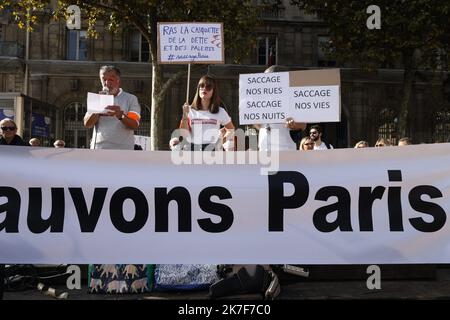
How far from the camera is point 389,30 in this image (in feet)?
62.4

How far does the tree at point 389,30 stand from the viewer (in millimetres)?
18562

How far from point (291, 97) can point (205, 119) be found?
0.85 m

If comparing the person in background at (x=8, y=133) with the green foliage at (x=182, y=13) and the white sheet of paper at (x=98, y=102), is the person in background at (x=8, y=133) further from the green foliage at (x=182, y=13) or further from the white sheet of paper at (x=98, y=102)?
the green foliage at (x=182, y=13)

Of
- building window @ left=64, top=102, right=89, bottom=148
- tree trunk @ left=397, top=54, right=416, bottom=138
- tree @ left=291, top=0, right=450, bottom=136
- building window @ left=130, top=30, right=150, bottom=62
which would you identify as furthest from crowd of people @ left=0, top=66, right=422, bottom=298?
building window @ left=130, top=30, right=150, bottom=62

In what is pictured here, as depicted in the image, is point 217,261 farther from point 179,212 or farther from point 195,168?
point 195,168

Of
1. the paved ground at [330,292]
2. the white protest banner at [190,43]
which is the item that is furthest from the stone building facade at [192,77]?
the paved ground at [330,292]

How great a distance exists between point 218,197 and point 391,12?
691 inches

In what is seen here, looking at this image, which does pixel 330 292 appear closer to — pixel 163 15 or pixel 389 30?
pixel 163 15

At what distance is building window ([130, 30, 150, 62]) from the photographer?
25.2m

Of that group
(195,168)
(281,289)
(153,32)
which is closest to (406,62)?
(153,32)

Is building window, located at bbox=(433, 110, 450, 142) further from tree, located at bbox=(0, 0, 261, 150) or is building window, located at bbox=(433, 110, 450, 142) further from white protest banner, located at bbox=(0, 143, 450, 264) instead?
white protest banner, located at bbox=(0, 143, 450, 264)

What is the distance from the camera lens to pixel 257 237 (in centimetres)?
379

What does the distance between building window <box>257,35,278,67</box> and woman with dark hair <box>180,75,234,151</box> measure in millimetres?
21726

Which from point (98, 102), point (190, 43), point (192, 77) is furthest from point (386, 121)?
point (98, 102)
